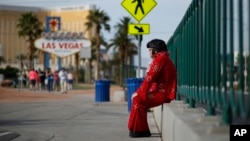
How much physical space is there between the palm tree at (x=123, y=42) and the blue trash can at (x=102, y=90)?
59037 mm

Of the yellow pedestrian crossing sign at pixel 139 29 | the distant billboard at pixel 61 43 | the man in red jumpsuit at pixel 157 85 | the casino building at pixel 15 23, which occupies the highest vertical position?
→ the casino building at pixel 15 23

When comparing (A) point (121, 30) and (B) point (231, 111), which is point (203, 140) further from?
(A) point (121, 30)

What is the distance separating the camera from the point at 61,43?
52375 mm

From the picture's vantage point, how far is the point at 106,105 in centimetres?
1866

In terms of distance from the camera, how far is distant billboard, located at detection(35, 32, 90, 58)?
171ft

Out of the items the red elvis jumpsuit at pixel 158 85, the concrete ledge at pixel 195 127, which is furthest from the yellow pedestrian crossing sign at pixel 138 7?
the concrete ledge at pixel 195 127

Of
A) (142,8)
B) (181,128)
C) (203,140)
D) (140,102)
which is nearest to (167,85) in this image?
(140,102)

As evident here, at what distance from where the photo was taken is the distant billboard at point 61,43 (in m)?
52.1

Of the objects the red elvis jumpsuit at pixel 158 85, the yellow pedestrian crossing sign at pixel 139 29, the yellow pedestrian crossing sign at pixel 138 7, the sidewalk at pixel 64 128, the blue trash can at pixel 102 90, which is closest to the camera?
the red elvis jumpsuit at pixel 158 85

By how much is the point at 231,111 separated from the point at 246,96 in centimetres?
55

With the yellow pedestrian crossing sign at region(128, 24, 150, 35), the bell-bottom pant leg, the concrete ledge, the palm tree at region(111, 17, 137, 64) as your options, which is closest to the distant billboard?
the palm tree at region(111, 17, 137, 64)

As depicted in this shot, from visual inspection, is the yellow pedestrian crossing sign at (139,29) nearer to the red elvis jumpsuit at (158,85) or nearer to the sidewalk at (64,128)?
the sidewalk at (64,128)

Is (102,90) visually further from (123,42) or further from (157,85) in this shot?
(123,42)

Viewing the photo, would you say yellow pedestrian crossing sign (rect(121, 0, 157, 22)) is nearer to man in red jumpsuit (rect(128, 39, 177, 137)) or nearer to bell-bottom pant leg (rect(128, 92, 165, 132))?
man in red jumpsuit (rect(128, 39, 177, 137))
